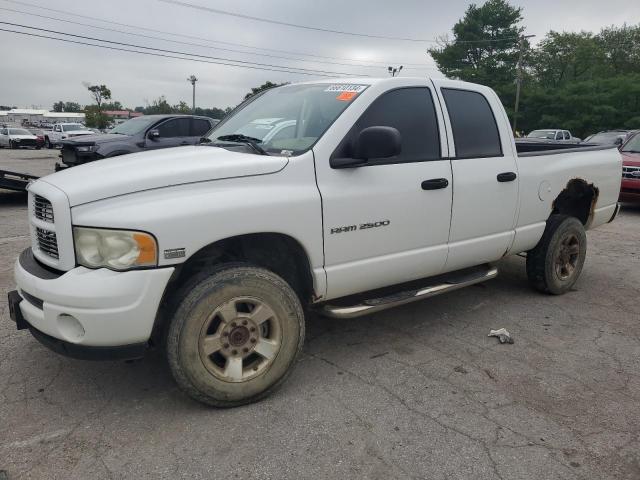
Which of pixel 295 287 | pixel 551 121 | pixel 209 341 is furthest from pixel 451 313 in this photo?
pixel 551 121

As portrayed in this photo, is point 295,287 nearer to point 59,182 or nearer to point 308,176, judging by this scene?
point 308,176

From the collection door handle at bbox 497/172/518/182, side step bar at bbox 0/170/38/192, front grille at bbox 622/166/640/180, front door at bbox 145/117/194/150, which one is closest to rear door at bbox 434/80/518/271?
door handle at bbox 497/172/518/182

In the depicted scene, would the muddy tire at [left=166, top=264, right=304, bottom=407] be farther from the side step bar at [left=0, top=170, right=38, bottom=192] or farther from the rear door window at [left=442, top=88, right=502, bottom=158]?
the side step bar at [left=0, top=170, right=38, bottom=192]

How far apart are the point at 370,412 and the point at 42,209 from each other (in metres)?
2.09

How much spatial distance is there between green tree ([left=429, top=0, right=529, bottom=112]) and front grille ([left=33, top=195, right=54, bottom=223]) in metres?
47.8

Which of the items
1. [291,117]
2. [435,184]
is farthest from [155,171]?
[435,184]

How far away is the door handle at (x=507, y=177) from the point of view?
162 inches

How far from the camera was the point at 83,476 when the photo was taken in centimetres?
237

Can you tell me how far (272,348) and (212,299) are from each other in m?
0.50

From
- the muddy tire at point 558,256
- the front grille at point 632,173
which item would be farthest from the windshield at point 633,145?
the muddy tire at point 558,256

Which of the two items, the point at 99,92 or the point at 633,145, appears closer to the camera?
the point at 633,145

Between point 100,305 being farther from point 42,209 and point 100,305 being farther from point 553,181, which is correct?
point 553,181

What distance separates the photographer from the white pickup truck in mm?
2584

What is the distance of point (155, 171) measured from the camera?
279 centimetres
